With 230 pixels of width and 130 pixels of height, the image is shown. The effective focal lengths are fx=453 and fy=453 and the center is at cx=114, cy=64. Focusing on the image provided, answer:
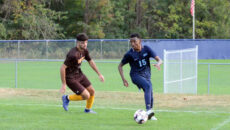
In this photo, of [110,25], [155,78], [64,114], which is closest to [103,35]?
[110,25]

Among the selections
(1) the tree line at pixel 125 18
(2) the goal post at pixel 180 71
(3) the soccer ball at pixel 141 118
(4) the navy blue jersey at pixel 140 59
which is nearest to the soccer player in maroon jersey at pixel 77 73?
(4) the navy blue jersey at pixel 140 59

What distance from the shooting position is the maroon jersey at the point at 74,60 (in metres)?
10.4

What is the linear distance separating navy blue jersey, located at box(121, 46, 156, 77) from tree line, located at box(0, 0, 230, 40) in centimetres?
3315

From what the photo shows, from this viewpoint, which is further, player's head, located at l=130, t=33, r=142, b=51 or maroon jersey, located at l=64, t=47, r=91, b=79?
maroon jersey, located at l=64, t=47, r=91, b=79

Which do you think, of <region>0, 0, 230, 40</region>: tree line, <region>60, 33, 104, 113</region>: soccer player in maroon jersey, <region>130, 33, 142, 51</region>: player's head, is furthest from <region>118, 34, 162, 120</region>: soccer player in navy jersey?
<region>0, 0, 230, 40</region>: tree line

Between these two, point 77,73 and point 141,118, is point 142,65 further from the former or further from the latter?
point 77,73

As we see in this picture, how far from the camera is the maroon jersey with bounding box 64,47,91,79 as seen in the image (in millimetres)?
10422

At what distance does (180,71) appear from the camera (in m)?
16.4

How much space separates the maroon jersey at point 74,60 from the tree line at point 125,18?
32254mm

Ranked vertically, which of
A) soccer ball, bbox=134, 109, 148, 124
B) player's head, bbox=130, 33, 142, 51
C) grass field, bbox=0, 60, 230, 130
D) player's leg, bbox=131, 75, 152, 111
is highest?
player's head, bbox=130, 33, 142, 51

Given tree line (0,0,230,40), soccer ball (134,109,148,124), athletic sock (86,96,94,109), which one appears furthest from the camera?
tree line (0,0,230,40)

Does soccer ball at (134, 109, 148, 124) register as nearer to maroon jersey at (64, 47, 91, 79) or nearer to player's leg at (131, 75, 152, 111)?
player's leg at (131, 75, 152, 111)

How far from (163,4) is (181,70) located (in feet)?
123

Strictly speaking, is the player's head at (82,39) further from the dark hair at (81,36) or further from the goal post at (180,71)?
the goal post at (180,71)
